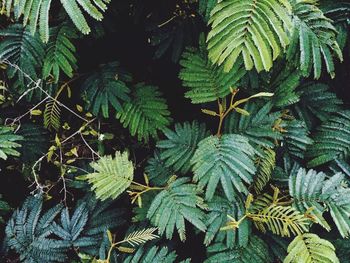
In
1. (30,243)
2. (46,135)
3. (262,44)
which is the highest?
(262,44)

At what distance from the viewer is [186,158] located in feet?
6.44

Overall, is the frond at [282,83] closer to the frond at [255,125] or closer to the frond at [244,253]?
the frond at [255,125]

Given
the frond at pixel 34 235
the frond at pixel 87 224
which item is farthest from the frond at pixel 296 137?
the frond at pixel 34 235

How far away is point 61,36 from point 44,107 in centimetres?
51

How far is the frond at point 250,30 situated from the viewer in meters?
1.54

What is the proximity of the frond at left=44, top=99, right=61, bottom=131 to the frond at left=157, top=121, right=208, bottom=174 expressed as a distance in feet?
1.94

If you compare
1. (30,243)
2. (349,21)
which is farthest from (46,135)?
(349,21)

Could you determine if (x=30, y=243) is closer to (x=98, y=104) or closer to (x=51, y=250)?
(x=51, y=250)

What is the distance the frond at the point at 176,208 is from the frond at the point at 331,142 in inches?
25.0

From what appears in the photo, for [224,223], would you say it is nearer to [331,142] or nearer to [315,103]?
[331,142]

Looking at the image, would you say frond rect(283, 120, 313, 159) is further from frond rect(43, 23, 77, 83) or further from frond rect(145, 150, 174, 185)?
frond rect(43, 23, 77, 83)

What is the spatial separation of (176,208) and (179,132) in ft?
1.15

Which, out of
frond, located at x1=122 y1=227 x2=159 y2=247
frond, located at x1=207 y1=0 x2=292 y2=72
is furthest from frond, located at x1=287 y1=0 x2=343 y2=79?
frond, located at x1=122 y1=227 x2=159 y2=247

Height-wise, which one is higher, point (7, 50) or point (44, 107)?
point (7, 50)
